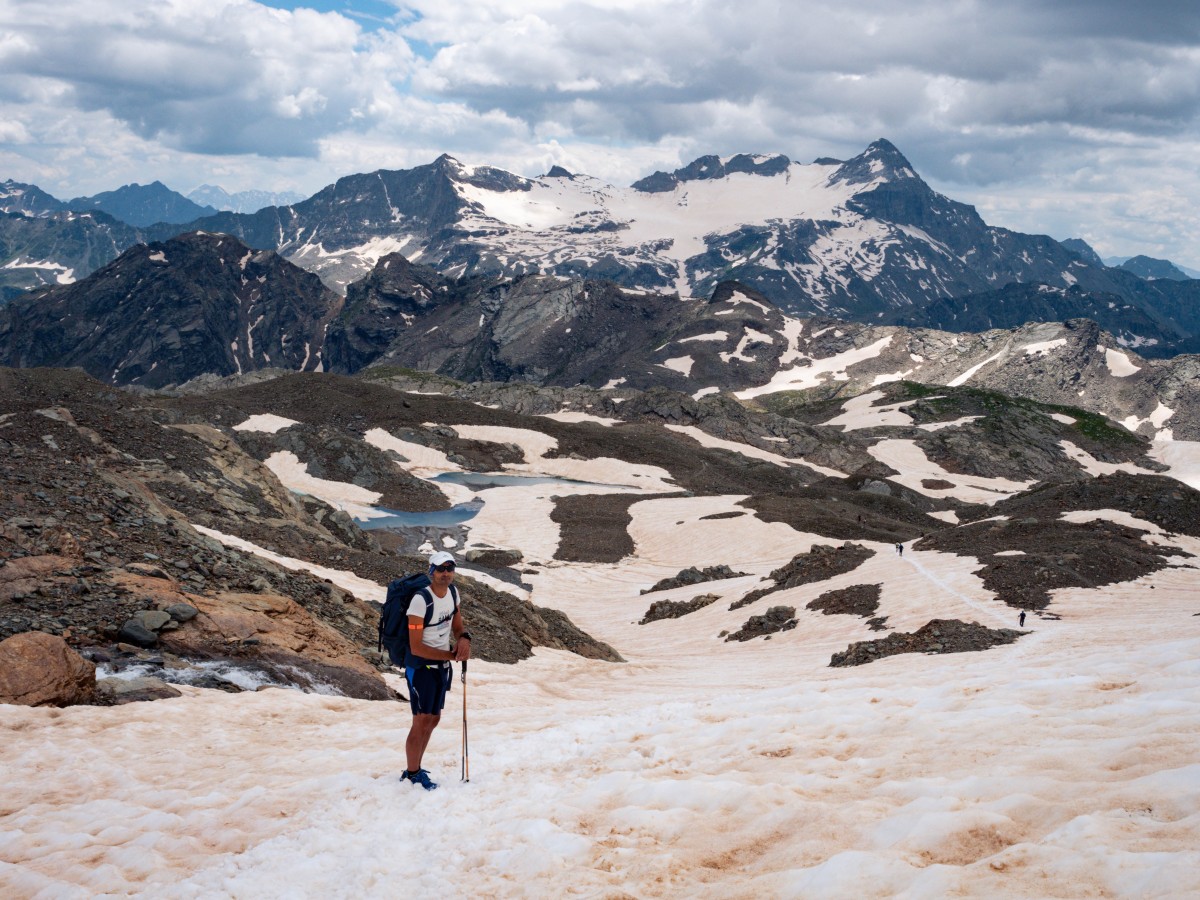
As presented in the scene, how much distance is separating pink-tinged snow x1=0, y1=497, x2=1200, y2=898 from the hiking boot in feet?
0.82

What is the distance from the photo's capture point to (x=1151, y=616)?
83.8ft

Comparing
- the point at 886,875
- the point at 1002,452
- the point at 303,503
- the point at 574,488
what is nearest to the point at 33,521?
the point at 886,875

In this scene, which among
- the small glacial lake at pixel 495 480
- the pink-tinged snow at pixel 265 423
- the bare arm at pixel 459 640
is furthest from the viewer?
the pink-tinged snow at pixel 265 423

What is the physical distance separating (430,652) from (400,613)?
0.64 metres

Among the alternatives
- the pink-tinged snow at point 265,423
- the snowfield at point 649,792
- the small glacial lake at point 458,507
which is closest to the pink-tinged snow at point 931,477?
the small glacial lake at point 458,507

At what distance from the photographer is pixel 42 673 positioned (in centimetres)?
1311

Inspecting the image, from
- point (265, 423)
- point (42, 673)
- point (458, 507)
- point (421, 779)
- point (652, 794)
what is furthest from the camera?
point (265, 423)

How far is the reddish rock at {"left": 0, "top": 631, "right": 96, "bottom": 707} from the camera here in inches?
504

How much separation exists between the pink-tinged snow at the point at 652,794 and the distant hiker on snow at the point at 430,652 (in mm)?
620

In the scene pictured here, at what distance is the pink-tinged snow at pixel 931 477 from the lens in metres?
111

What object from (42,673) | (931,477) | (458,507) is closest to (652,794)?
(42,673)

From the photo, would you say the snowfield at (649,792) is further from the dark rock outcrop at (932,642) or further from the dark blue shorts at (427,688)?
the dark rock outcrop at (932,642)

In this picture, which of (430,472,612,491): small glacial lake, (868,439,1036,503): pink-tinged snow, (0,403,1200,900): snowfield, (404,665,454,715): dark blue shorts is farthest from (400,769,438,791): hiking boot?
(868,439,1036,503): pink-tinged snow

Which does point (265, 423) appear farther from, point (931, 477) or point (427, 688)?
point (931, 477)
